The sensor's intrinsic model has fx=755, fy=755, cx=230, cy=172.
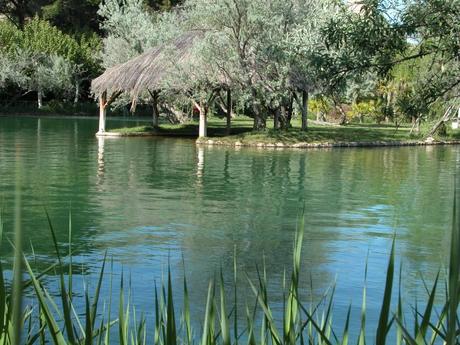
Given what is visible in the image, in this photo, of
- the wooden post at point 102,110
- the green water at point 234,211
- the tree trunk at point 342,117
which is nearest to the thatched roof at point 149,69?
the wooden post at point 102,110

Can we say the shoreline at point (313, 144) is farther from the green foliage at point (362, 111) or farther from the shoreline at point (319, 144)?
the green foliage at point (362, 111)

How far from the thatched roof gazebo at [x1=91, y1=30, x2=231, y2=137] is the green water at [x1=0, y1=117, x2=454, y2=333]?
396 cm

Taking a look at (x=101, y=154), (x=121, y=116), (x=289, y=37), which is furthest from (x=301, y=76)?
(x=121, y=116)

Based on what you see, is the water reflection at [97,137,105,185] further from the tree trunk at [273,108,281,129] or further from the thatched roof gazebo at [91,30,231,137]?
the tree trunk at [273,108,281,129]

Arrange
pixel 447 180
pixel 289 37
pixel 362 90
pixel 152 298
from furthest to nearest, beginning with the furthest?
1. pixel 362 90
2. pixel 289 37
3. pixel 447 180
4. pixel 152 298

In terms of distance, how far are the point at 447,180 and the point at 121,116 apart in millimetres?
26535

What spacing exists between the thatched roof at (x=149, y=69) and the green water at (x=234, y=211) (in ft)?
14.1

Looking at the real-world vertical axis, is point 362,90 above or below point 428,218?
above

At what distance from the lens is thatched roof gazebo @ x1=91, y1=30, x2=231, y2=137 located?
22.2 metres

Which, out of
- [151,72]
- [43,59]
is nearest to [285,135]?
[151,72]

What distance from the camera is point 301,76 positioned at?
21.1 meters

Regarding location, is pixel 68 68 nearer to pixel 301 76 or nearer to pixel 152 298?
pixel 301 76

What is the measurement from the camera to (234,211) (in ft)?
34.0

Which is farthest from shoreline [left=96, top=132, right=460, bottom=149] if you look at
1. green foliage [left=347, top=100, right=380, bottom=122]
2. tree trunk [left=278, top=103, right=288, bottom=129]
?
green foliage [left=347, top=100, right=380, bottom=122]
